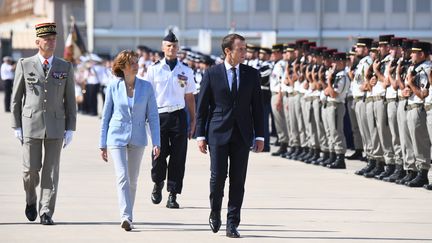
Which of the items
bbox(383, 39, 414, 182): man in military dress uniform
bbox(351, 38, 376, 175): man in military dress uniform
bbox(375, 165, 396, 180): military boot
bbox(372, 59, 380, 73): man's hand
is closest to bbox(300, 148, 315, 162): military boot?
bbox(351, 38, 376, 175): man in military dress uniform

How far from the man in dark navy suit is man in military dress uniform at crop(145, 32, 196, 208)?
262 cm

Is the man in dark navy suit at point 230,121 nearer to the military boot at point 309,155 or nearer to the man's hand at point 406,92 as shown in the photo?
the man's hand at point 406,92

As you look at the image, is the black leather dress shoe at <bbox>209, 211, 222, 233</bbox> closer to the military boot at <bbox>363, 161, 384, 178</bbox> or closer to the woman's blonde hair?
the woman's blonde hair

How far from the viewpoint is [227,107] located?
1345cm

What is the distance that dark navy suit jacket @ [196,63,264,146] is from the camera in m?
13.4

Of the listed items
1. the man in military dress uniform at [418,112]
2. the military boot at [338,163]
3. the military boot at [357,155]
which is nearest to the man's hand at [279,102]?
the military boot at [357,155]

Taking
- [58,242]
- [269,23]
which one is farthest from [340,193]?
[269,23]

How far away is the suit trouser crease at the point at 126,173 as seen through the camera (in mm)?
13500

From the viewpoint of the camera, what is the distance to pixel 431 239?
13.3 metres

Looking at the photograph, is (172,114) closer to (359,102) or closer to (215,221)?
(215,221)

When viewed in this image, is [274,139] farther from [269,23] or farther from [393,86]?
[269,23]

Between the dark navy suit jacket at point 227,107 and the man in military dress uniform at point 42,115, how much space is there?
1.64 m

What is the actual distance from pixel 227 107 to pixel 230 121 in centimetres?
14

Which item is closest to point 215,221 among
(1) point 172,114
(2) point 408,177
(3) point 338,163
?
(1) point 172,114
